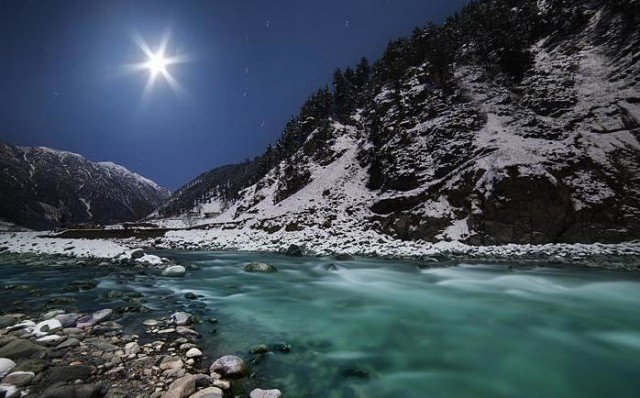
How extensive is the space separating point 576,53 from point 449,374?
43718 mm

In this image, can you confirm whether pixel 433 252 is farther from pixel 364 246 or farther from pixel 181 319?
pixel 181 319

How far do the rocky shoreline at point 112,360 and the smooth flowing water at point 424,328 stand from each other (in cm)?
50

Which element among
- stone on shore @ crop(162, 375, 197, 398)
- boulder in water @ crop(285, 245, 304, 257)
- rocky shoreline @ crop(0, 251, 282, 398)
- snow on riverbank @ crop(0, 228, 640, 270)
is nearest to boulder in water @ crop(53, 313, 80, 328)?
rocky shoreline @ crop(0, 251, 282, 398)

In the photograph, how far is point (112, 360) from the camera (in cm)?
545

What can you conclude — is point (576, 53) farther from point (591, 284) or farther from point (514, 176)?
point (591, 284)

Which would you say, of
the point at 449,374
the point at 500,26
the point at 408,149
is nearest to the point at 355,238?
the point at 408,149

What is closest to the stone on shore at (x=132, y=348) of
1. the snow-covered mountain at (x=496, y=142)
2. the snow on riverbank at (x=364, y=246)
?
the snow on riverbank at (x=364, y=246)

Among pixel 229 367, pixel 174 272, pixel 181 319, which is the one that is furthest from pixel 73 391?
pixel 174 272

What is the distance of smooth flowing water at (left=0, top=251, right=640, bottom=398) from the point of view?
5.32 meters

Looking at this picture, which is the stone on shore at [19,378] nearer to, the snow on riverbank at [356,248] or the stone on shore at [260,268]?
the stone on shore at [260,268]

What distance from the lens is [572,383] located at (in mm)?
5316

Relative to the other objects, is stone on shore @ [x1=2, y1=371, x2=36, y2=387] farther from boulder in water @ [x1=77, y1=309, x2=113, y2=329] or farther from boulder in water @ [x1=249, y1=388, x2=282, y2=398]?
boulder in water @ [x1=249, y1=388, x2=282, y2=398]

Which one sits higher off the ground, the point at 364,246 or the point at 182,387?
the point at 364,246

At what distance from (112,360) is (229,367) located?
6.75ft
